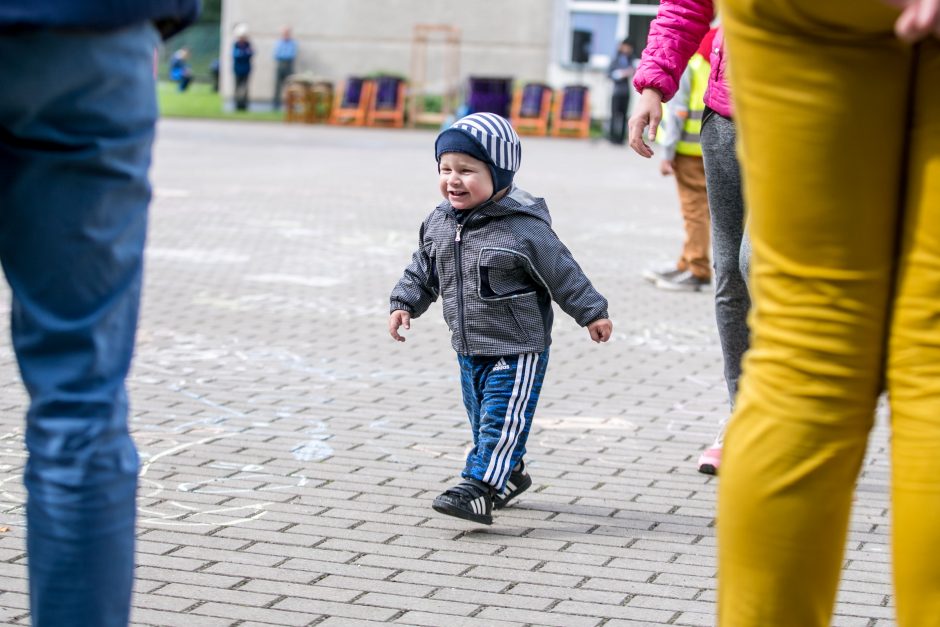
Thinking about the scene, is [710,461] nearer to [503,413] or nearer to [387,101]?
[503,413]

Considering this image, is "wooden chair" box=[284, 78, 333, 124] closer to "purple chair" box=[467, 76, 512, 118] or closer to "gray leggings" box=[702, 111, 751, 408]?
"purple chair" box=[467, 76, 512, 118]

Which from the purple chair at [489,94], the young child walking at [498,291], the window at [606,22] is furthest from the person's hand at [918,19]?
the window at [606,22]

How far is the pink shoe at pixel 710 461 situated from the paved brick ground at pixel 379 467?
0.03 m

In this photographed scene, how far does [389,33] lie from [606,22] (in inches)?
187

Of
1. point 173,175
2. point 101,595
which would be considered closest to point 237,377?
point 101,595

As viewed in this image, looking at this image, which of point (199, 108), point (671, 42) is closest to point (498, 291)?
point (671, 42)

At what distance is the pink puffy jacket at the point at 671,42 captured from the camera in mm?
4066

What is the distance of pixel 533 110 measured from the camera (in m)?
30.0

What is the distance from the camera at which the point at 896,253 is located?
7.18ft

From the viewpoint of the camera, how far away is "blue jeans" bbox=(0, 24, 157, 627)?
2.08m

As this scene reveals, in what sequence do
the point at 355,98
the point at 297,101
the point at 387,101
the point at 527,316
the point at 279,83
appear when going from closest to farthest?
the point at 527,316
the point at 297,101
the point at 387,101
the point at 355,98
the point at 279,83

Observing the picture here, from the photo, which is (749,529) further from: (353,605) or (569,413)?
(569,413)

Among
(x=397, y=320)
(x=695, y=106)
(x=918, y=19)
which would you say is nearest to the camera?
(x=918, y=19)

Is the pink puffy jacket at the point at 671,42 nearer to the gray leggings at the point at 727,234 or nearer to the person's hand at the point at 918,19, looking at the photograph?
the gray leggings at the point at 727,234
